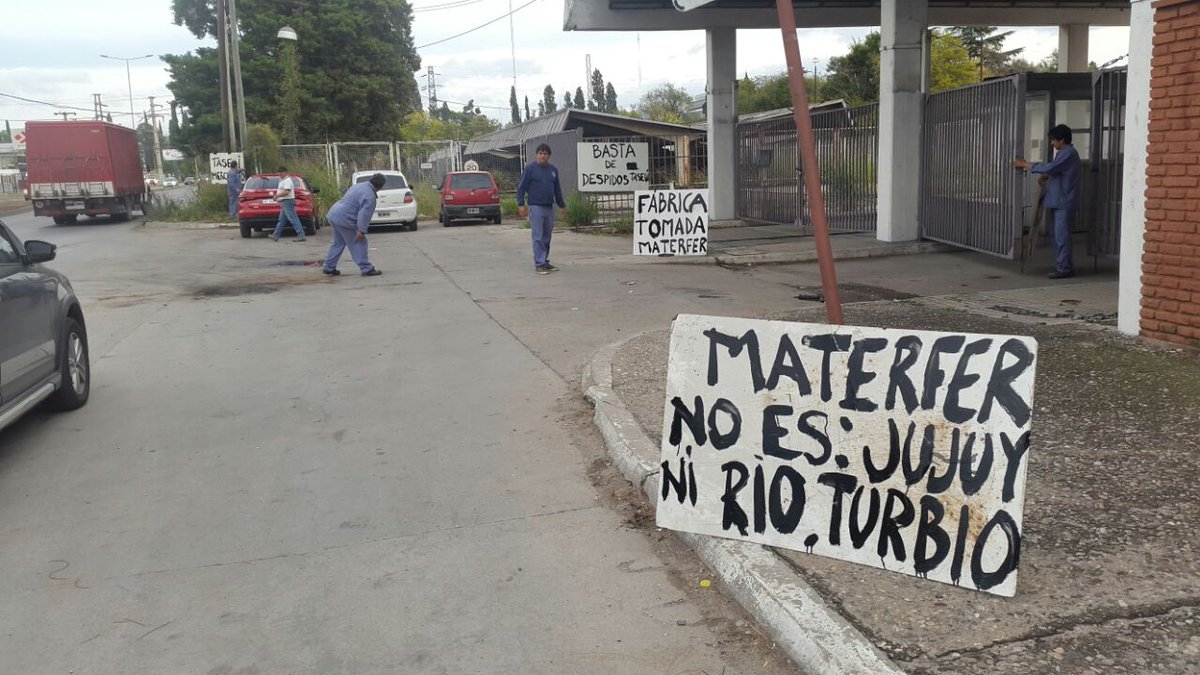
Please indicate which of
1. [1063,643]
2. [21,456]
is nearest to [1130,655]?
[1063,643]

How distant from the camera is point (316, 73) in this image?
163 ft

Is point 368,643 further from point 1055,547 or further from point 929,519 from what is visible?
point 1055,547

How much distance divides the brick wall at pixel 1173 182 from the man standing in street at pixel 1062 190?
169 inches

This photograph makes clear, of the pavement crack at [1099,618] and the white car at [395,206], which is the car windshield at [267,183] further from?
the pavement crack at [1099,618]

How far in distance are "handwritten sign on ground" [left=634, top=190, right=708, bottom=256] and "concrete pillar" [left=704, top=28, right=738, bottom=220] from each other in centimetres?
768

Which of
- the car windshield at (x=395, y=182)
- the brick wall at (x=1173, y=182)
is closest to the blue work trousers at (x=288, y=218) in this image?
the car windshield at (x=395, y=182)

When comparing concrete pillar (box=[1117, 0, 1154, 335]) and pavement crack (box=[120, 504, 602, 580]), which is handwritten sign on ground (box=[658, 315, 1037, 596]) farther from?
concrete pillar (box=[1117, 0, 1154, 335])

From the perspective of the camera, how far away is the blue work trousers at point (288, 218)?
24.0 meters

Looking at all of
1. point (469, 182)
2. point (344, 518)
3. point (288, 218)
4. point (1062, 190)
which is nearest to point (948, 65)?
point (469, 182)

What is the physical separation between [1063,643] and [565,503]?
2658 mm

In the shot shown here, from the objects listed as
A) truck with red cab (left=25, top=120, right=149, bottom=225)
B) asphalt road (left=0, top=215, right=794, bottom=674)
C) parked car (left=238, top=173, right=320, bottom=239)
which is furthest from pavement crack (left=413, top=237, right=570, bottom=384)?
truck with red cab (left=25, top=120, right=149, bottom=225)

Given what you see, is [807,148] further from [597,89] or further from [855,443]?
[597,89]

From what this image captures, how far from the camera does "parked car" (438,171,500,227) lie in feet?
92.3

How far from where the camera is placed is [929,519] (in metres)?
3.88
